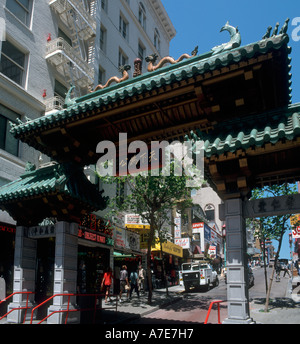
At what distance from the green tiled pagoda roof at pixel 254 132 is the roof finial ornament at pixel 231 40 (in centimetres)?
203

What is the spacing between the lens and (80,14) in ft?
75.0

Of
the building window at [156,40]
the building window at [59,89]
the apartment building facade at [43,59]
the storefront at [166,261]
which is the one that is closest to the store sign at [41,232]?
the apartment building facade at [43,59]

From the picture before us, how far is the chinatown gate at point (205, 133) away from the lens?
7234mm

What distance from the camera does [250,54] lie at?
23.3ft

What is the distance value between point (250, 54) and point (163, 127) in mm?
3600

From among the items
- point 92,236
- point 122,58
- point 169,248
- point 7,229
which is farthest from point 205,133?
point 169,248

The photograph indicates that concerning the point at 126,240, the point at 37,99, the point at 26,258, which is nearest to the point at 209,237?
the point at 126,240

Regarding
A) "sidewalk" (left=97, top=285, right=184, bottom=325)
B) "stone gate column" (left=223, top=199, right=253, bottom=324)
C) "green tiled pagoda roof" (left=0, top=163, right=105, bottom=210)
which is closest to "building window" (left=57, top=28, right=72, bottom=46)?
"green tiled pagoda roof" (left=0, top=163, right=105, bottom=210)

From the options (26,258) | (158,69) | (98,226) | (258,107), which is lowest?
(26,258)

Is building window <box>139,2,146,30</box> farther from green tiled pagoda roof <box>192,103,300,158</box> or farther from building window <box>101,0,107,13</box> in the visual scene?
green tiled pagoda roof <box>192,103,300,158</box>

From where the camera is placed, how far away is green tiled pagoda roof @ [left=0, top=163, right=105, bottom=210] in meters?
9.80

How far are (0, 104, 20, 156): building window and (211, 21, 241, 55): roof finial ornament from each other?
1182 cm

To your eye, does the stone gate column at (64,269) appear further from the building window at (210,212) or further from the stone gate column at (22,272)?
the building window at (210,212)
